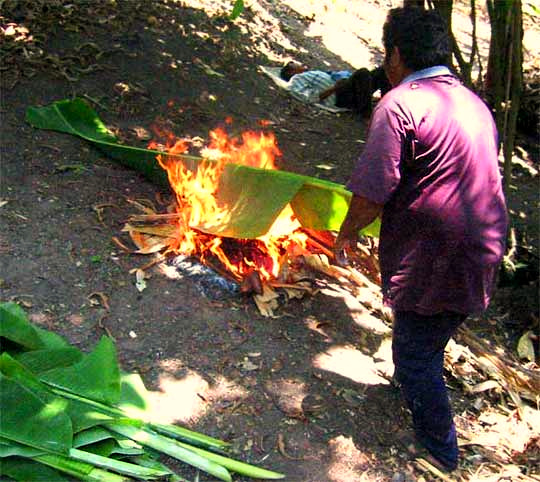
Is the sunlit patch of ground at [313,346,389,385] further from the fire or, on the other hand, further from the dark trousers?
the fire

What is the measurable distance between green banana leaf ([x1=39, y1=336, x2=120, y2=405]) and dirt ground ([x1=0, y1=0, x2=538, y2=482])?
33 cm

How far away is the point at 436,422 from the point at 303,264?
1.60 m

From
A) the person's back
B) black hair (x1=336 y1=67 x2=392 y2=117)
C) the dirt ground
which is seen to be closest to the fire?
the dirt ground

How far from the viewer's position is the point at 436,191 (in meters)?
3.15

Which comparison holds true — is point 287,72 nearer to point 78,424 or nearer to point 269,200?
point 269,200

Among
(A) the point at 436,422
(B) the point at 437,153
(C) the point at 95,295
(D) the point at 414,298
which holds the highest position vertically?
(B) the point at 437,153

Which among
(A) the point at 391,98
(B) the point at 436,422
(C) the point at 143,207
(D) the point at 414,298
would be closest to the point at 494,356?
(B) the point at 436,422

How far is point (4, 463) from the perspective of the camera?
297 centimetres

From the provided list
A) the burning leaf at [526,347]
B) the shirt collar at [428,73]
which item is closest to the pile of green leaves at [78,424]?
the shirt collar at [428,73]

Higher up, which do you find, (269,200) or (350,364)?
(269,200)

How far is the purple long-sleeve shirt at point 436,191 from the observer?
308 cm

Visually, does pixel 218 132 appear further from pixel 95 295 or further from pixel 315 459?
pixel 315 459

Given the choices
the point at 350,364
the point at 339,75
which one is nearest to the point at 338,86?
the point at 339,75

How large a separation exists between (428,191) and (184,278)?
6.20 feet
